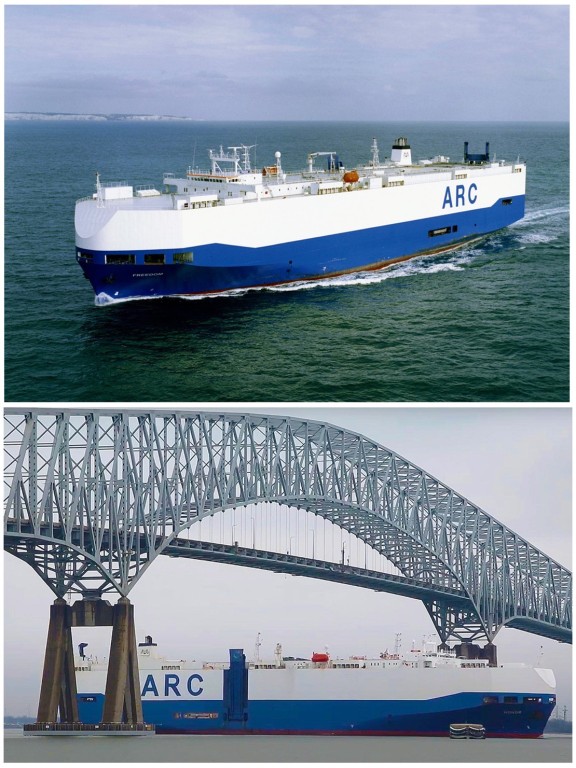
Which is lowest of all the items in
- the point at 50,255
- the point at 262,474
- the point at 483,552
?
the point at 483,552

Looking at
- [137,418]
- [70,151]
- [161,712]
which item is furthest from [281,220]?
[70,151]

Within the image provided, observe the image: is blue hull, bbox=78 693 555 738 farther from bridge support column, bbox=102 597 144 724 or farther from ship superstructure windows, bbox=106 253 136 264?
ship superstructure windows, bbox=106 253 136 264

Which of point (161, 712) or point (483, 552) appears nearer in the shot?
point (161, 712)

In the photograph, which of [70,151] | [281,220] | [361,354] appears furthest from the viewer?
[70,151]

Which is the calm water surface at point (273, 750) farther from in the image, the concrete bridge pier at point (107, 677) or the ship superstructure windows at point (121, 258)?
the ship superstructure windows at point (121, 258)

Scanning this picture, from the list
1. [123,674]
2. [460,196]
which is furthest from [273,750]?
[460,196]

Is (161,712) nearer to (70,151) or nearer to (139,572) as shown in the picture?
(139,572)

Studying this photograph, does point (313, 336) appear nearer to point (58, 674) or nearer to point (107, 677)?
point (107, 677)
